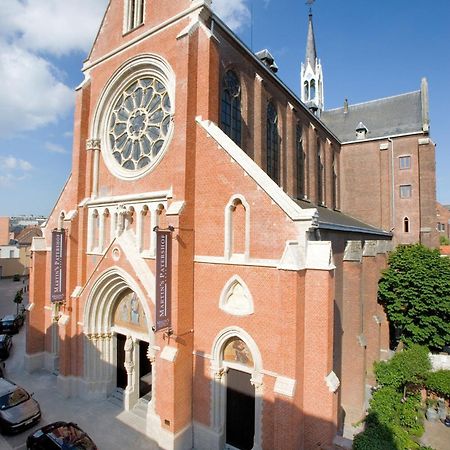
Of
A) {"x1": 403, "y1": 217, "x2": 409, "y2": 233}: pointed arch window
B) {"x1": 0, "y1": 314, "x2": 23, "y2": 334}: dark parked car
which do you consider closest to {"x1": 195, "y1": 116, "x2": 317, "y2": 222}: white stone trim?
{"x1": 0, "y1": 314, "x2": 23, "y2": 334}: dark parked car

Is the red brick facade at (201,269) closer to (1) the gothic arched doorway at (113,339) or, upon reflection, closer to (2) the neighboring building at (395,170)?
(1) the gothic arched doorway at (113,339)

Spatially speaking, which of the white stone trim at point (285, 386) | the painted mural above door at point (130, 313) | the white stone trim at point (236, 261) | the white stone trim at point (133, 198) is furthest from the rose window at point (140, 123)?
the white stone trim at point (285, 386)

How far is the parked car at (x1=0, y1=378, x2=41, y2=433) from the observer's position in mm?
11070

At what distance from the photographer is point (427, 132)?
2591cm

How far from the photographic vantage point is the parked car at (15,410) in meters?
11.1

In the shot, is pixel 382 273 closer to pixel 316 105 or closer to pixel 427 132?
pixel 427 132

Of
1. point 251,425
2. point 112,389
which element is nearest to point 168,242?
point 251,425

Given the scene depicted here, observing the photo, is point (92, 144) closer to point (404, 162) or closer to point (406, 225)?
point (404, 162)

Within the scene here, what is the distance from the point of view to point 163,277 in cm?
1013

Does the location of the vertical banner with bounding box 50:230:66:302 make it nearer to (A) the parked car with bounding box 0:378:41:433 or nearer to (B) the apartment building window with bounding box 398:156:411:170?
(A) the parked car with bounding box 0:378:41:433

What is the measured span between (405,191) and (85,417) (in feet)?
91.1

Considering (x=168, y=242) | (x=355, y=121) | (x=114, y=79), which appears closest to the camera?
(x=168, y=242)

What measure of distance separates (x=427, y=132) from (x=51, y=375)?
31787mm

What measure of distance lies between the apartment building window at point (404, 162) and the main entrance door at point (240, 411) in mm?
24511
